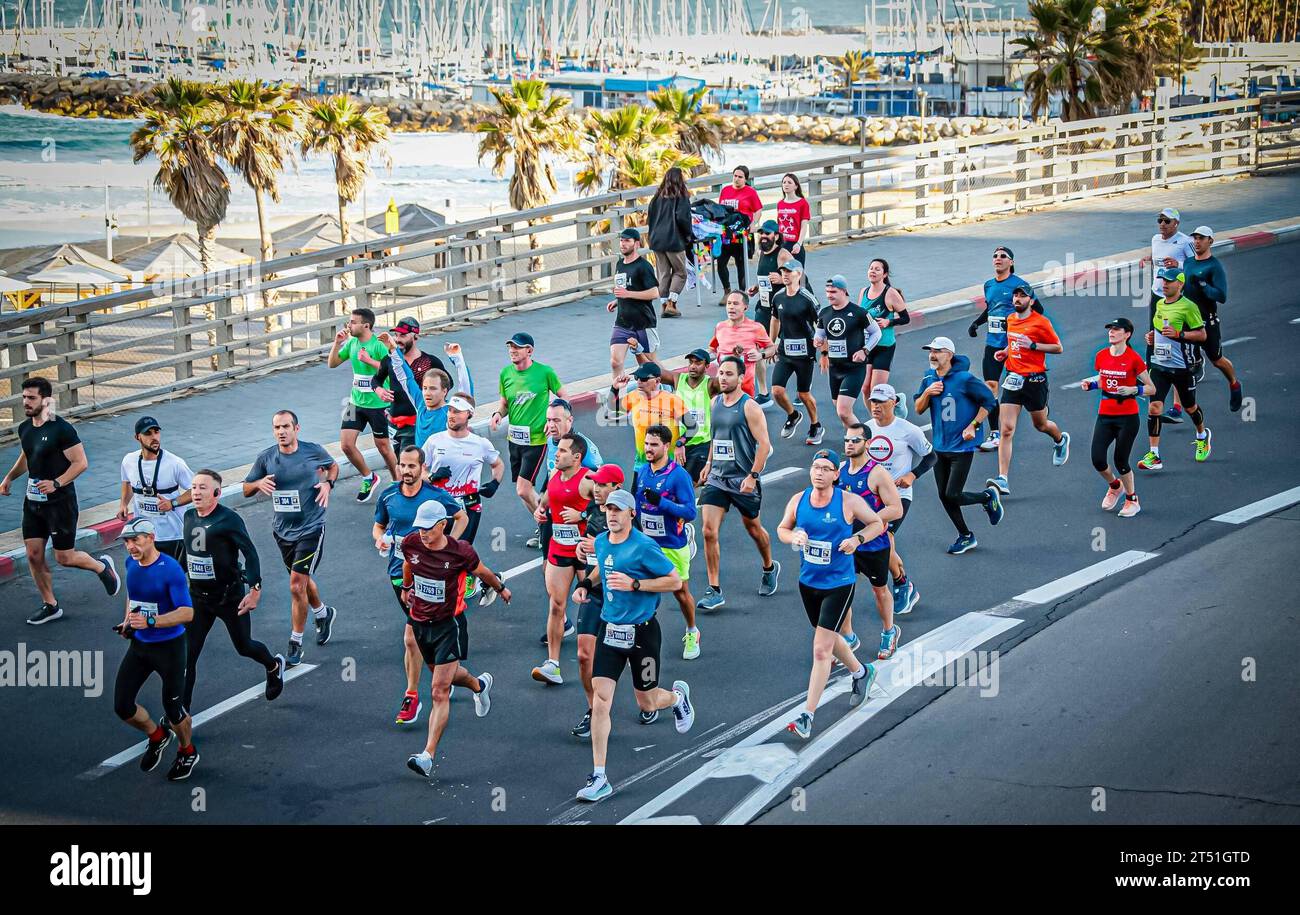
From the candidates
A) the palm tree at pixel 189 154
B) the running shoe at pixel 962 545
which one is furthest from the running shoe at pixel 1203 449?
the palm tree at pixel 189 154

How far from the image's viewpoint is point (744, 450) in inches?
484

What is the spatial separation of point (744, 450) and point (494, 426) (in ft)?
7.82

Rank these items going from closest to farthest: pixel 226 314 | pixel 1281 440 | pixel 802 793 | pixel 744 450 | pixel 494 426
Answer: pixel 802 793
pixel 744 450
pixel 494 426
pixel 1281 440
pixel 226 314

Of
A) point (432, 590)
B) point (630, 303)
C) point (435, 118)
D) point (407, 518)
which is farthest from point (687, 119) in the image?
point (435, 118)

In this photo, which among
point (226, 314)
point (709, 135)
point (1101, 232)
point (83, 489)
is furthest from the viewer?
point (709, 135)

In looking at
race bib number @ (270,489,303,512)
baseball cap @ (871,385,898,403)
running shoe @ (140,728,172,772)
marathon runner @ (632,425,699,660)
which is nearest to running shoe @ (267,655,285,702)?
running shoe @ (140,728,172,772)

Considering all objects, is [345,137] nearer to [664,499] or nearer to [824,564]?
[664,499]

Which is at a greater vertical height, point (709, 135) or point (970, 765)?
point (709, 135)

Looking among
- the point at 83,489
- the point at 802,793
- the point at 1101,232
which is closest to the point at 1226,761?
the point at 802,793

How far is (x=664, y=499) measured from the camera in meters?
10.7

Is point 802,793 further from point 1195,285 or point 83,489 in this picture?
point 1195,285

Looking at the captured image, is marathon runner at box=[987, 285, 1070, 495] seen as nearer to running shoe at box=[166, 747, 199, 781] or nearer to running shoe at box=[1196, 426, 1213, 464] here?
running shoe at box=[1196, 426, 1213, 464]

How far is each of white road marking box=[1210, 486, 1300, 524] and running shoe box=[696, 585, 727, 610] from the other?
5.30 m
